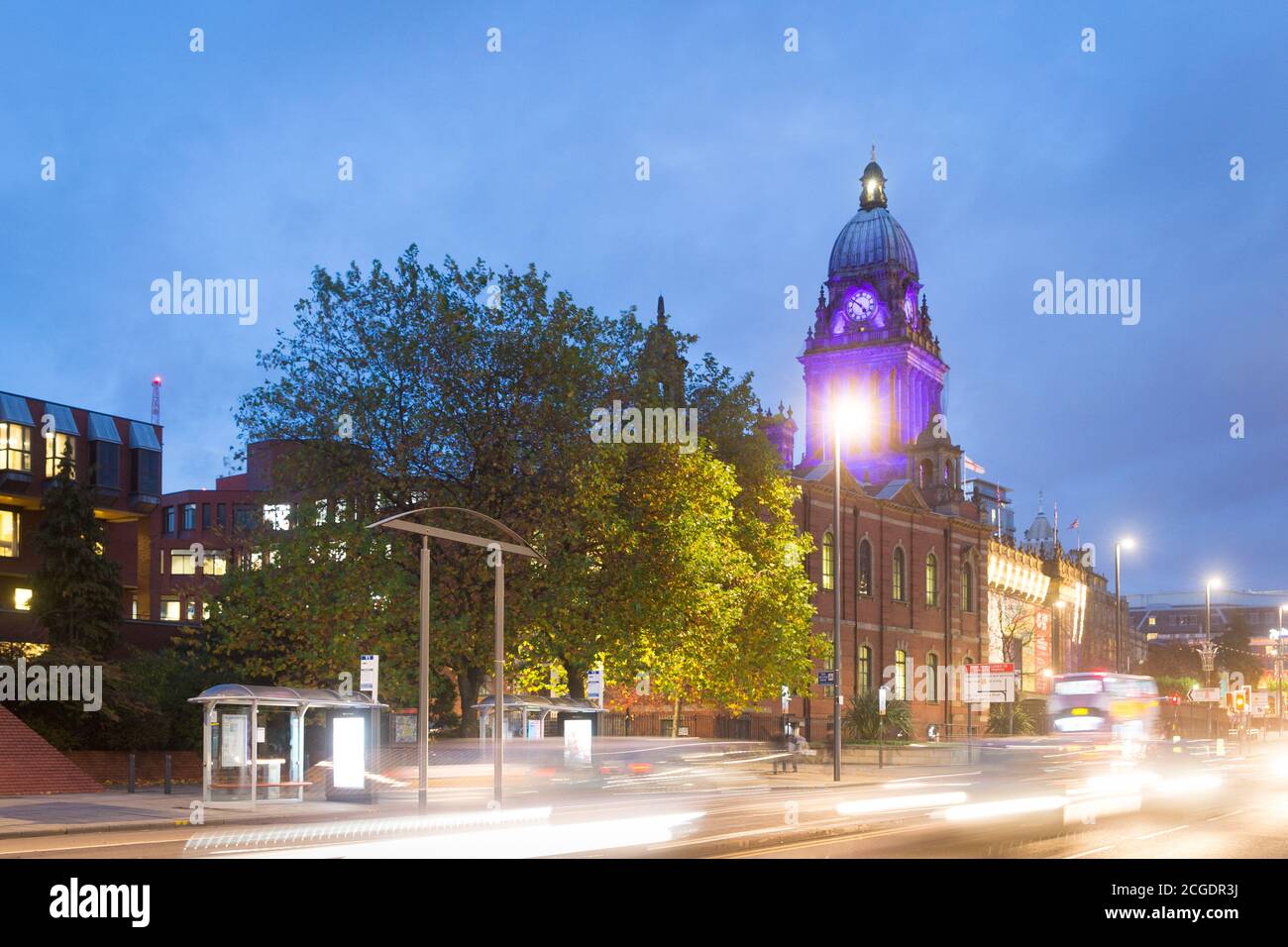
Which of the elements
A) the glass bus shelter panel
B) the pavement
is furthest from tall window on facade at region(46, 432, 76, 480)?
the glass bus shelter panel

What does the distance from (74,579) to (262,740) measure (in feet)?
76.4

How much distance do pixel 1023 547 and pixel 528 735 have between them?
95.9 m

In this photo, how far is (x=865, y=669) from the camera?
87.4m

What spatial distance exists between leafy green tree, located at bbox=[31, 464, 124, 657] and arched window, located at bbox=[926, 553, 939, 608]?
56.6 meters

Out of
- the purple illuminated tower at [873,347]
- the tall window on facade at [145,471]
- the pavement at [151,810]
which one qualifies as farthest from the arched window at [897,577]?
the pavement at [151,810]

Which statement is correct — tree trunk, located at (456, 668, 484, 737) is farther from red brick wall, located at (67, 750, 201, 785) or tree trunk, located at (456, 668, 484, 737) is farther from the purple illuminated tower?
Answer: the purple illuminated tower

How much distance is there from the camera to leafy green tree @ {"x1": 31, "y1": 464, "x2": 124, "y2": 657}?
52.5 m

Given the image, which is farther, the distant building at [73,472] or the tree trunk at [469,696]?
the distant building at [73,472]

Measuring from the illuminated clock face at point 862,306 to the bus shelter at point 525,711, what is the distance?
9680 centimetres

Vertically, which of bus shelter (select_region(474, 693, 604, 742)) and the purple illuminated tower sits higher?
the purple illuminated tower

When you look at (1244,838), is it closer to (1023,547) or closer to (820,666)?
(820,666)

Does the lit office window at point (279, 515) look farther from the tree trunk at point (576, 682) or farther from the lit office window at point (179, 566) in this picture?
the lit office window at point (179, 566)

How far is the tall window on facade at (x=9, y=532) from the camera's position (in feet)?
234

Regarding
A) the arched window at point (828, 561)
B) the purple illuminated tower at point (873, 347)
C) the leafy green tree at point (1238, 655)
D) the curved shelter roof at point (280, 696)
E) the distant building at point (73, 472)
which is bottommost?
the leafy green tree at point (1238, 655)
